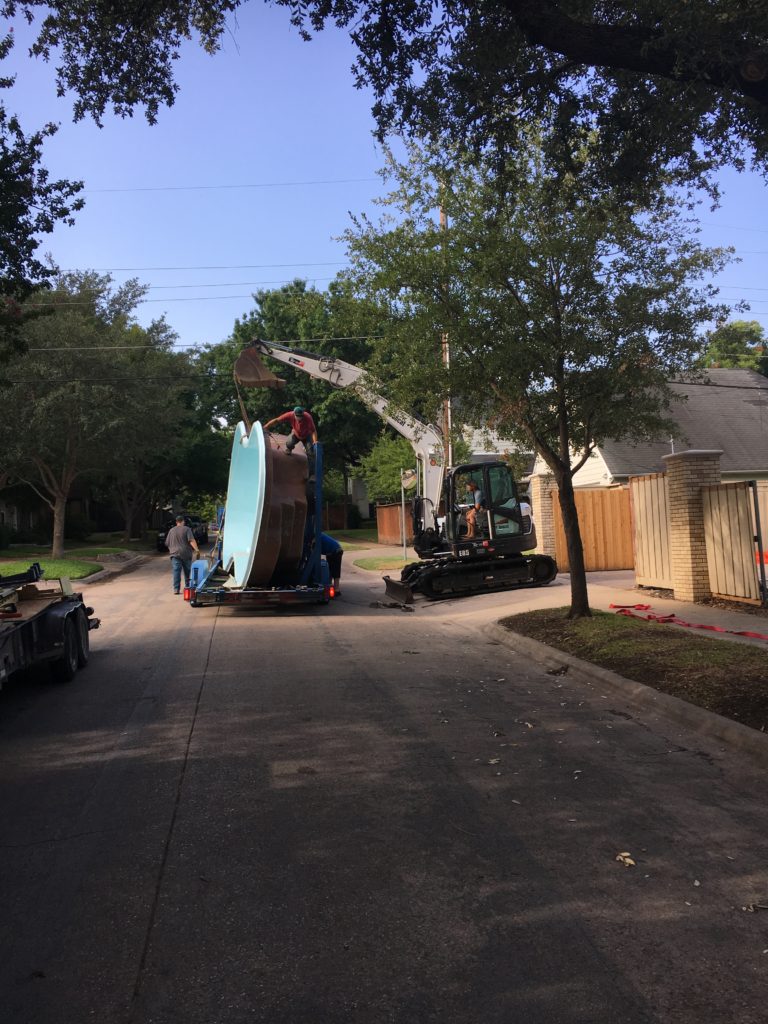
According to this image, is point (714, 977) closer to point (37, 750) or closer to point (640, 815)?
point (640, 815)

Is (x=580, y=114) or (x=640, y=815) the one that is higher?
(x=580, y=114)

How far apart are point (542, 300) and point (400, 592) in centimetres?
781

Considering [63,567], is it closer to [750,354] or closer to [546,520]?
[546,520]

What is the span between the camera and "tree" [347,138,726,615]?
36.1 ft

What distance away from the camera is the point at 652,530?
51.4ft

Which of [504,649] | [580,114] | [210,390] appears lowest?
[504,649]

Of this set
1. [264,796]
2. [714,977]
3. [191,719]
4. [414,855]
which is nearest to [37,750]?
[191,719]

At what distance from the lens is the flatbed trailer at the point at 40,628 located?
8258 mm

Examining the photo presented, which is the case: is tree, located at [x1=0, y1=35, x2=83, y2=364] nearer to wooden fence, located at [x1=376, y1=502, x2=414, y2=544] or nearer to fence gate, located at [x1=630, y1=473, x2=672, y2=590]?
fence gate, located at [x1=630, y1=473, x2=672, y2=590]

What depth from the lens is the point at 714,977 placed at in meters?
3.32

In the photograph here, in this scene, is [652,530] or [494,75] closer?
[494,75]

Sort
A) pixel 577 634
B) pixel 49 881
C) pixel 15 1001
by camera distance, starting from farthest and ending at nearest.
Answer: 1. pixel 577 634
2. pixel 49 881
3. pixel 15 1001

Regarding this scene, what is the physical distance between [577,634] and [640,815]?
628cm

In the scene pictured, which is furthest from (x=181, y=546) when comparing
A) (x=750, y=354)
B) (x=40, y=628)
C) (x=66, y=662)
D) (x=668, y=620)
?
(x=750, y=354)
